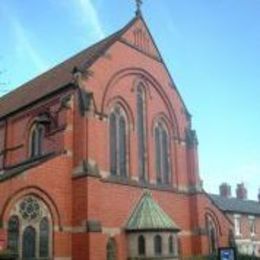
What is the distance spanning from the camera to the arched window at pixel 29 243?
26797 mm

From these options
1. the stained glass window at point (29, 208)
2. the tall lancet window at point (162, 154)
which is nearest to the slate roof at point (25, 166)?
the stained glass window at point (29, 208)

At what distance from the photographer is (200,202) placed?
36250 millimetres

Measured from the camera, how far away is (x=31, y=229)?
2728 cm

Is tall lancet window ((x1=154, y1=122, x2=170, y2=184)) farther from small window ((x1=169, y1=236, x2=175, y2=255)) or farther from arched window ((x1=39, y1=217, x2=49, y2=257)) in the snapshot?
arched window ((x1=39, y1=217, x2=49, y2=257))

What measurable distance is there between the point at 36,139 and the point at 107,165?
18.4ft

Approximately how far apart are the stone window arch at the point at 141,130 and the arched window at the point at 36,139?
20.4 ft

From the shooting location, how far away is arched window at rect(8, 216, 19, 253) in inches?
1024

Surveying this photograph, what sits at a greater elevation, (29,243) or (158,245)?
(29,243)

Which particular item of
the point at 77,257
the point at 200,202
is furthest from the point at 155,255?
the point at 200,202

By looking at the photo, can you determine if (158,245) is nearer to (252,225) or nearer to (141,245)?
(141,245)

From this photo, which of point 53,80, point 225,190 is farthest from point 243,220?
point 53,80

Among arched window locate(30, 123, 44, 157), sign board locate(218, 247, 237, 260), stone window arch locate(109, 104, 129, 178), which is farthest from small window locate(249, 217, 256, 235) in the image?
sign board locate(218, 247, 237, 260)

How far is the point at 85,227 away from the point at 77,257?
5.41 feet

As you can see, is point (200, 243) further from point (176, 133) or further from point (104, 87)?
point (104, 87)
